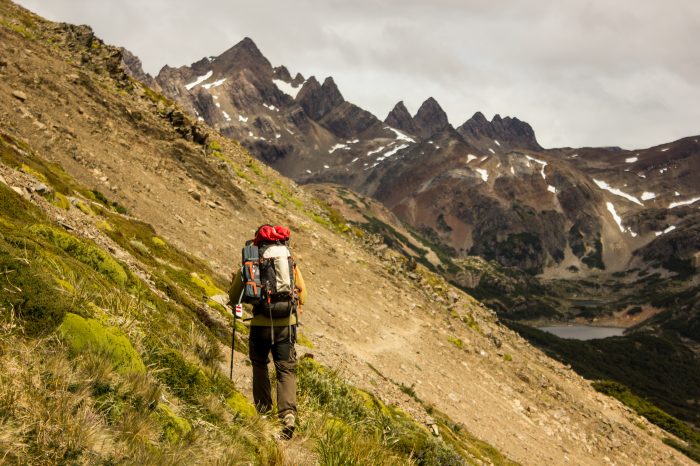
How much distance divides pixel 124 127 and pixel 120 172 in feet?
20.7

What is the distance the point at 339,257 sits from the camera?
33312mm

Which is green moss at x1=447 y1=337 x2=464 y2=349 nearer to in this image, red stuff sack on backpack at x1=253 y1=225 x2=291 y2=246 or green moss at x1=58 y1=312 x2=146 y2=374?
red stuff sack on backpack at x1=253 y1=225 x2=291 y2=246

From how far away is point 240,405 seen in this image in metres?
7.75

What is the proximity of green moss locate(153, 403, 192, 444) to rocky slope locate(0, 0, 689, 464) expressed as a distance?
3cm

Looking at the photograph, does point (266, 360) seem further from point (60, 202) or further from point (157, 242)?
point (157, 242)

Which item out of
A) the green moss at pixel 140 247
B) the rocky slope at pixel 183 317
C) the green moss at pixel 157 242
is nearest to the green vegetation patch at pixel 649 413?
the rocky slope at pixel 183 317

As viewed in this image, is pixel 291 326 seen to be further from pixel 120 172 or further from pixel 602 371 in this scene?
pixel 602 371

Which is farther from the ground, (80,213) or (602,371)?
(80,213)

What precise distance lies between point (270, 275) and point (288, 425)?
7.63 ft

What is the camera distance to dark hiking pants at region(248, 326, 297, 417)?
322 inches

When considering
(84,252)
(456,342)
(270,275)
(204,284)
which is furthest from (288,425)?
(456,342)

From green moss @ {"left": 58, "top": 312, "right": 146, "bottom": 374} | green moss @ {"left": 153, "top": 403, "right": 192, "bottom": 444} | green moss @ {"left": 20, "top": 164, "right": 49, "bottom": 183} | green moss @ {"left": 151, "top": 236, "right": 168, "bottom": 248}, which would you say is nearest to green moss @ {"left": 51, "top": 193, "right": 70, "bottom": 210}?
green moss @ {"left": 20, "top": 164, "right": 49, "bottom": 183}

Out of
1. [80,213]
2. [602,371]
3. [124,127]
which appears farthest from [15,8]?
[602,371]

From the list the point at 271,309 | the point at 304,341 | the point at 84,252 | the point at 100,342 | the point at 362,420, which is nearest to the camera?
the point at 100,342
